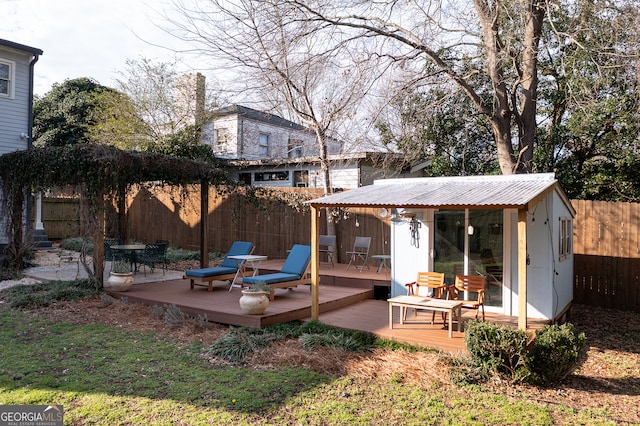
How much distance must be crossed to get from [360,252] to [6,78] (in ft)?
37.3

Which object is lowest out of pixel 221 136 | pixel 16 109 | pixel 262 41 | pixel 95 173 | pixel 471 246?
pixel 471 246

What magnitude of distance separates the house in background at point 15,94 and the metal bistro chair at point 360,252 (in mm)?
9837

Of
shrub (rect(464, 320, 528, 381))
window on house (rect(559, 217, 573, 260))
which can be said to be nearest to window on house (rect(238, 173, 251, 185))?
window on house (rect(559, 217, 573, 260))

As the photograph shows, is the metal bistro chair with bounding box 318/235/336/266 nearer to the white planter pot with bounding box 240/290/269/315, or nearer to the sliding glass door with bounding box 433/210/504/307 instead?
the sliding glass door with bounding box 433/210/504/307

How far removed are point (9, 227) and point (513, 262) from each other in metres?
11.7

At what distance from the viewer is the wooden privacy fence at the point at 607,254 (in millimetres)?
9414

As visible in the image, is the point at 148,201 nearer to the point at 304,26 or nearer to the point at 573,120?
the point at 304,26

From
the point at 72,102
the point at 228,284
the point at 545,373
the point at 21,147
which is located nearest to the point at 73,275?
the point at 228,284

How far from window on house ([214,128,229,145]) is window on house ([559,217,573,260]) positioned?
55.5 ft

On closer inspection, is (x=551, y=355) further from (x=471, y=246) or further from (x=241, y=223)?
(x=241, y=223)

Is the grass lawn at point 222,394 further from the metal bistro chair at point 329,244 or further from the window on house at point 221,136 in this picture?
the window on house at point 221,136

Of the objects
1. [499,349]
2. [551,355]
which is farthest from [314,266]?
[551,355]

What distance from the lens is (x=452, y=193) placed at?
22.4ft

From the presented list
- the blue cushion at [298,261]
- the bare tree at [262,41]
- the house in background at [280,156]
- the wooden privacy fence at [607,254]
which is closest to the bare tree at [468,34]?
the bare tree at [262,41]
